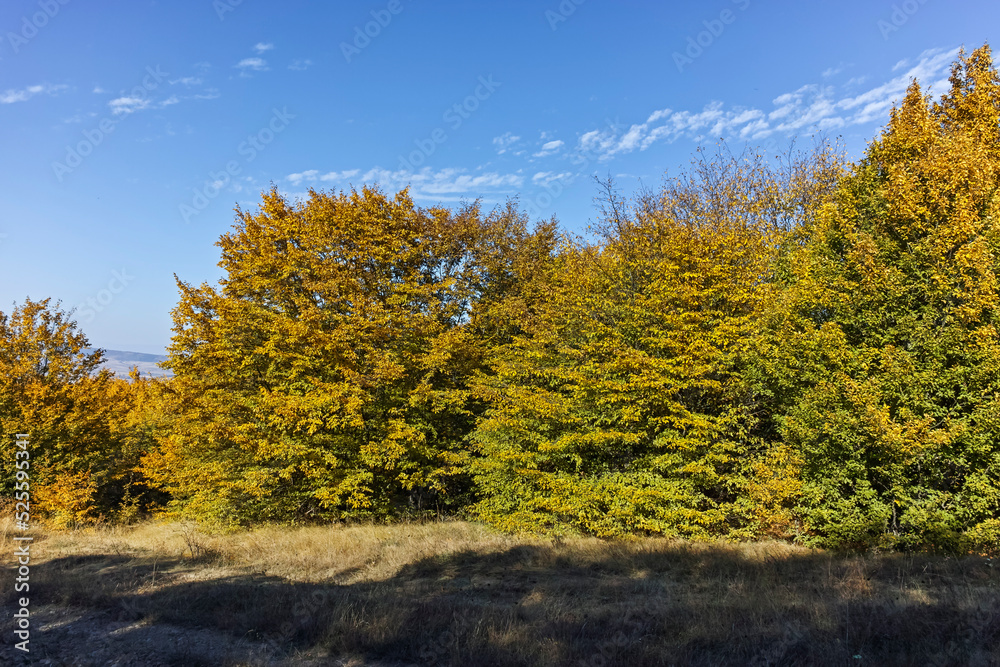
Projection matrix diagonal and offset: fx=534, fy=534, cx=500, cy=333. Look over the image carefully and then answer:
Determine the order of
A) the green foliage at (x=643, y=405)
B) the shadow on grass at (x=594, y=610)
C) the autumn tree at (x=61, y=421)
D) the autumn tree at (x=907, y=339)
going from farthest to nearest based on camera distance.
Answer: the autumn tree at (x=61, y=421) → the green foliage at (x=643, y=405) → the autumn tree at (x=907, y=339) → the shadow on grass at (x=594, y=610)

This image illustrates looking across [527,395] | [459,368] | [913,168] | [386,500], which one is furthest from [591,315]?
[386,500]

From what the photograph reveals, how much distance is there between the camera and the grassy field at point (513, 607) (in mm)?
5820

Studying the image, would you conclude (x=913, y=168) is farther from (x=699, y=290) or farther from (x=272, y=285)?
(x=272, y=285)

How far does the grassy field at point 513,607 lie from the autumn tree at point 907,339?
1.33 meters

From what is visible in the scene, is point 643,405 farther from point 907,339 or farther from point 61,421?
point 61,421

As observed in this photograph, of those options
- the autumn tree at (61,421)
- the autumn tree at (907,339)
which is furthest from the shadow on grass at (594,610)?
the autumn tree at (61,421)

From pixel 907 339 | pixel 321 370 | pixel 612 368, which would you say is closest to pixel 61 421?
pixel 321 370

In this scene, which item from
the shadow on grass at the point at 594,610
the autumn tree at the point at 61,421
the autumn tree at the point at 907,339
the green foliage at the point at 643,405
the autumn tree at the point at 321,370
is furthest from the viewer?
the autumn tree at the point at 61,421

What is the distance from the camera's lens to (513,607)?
775cm

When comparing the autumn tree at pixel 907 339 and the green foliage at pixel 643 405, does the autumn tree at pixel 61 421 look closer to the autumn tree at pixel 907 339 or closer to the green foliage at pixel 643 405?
the green foliage at pixel 643 405

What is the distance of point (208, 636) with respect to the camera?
6672 mm

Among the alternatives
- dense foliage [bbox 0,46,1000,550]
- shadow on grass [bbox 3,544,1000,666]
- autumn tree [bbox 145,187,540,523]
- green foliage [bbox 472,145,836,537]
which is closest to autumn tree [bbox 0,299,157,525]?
dense foliage [bbox 0,46,1000,550]

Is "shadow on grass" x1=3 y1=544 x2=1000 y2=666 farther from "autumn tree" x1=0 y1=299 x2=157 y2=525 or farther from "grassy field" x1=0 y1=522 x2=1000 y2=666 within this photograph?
"autumn tree" x1=0 y1=299 x2=157 y2=525

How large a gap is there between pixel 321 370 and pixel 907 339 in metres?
15.8
